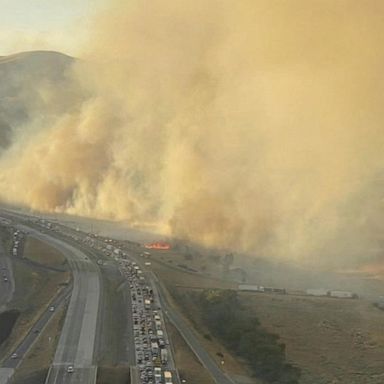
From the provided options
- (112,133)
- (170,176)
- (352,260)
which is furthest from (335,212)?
(112,133)

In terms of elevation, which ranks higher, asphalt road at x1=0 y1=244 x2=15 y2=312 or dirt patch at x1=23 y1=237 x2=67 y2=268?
dirt patch at x1=23 y1=237 x2=67 y2=268

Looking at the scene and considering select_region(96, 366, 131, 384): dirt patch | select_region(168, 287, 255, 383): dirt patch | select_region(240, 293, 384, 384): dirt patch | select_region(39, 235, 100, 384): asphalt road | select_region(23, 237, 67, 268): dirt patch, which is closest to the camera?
select_region(96, 366, 131, 384): dirt patch

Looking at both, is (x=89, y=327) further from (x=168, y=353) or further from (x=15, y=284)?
(x=15, y=284)

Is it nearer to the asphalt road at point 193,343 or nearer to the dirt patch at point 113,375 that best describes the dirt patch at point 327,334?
the asphalt road at point 193,343

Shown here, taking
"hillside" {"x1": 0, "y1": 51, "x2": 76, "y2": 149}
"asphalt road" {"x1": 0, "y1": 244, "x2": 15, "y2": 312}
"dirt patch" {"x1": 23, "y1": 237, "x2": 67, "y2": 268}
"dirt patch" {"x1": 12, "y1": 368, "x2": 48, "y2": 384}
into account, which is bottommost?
"dirt patch" {"x1": 12, "y1": 368, "x2": 48, "y2": 384}

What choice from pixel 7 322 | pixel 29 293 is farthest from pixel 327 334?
pixel 29 293

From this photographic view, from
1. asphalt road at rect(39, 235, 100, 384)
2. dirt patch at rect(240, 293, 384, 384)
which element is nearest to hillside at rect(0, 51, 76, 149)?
asphalt road at rect(39, 235, 100, 384)

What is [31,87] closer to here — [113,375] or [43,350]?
[43,350]

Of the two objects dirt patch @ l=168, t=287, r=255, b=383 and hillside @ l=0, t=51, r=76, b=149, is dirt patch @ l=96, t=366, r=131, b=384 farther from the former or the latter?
hillside @ l=0, t=51, r=76, b=149
